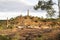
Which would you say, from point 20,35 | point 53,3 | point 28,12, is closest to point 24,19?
point 28,12

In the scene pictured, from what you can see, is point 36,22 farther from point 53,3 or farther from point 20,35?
point 20,35

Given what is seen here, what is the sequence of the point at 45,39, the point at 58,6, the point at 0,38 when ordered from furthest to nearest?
1. the point at 58,6
2. the point at 0,38
3. the point at 45,39

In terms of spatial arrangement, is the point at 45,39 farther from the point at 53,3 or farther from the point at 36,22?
the point at 53,3

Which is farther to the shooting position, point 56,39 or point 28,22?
point 28,22

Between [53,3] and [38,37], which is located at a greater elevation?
[53,3]

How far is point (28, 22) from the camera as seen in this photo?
1037 inches

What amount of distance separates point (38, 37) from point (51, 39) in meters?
0.87

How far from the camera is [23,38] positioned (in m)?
16.1

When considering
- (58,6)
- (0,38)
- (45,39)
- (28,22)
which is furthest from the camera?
(58,6)

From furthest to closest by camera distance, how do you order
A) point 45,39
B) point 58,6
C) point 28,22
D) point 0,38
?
point 58,6 < point 28,22 < point 0,38 < point 45,39

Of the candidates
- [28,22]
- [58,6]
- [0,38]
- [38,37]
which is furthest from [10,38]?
[58,6]

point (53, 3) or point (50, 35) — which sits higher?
point (53, 3)

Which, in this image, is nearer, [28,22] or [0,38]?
[0,38]

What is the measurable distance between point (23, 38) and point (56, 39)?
205 centimetres
